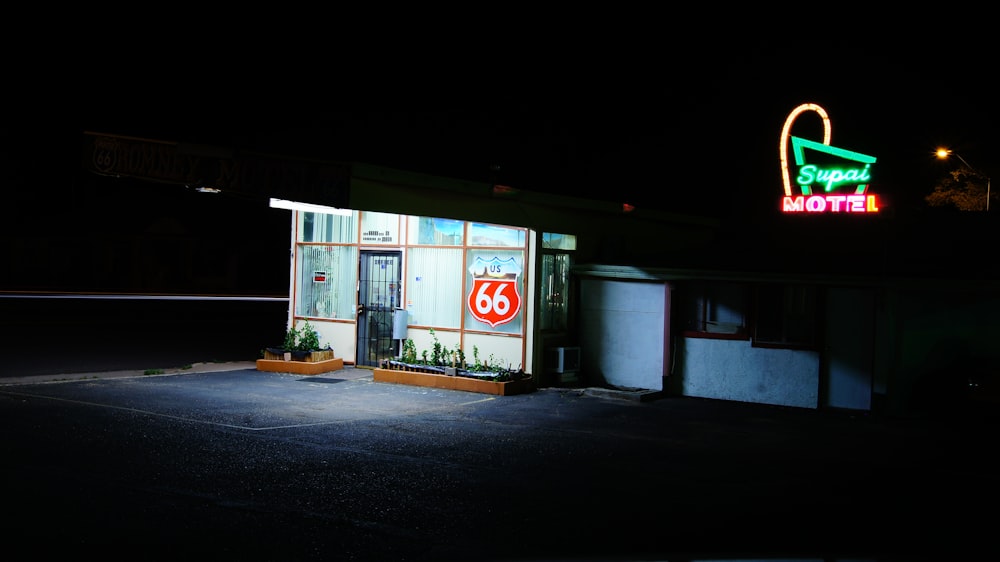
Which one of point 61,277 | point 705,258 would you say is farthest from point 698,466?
point 61,277

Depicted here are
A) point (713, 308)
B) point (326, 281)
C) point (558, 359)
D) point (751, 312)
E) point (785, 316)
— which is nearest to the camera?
point (785, 316)

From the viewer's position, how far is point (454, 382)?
1461 cm

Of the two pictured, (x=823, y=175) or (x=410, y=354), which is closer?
(x=410, y=354)

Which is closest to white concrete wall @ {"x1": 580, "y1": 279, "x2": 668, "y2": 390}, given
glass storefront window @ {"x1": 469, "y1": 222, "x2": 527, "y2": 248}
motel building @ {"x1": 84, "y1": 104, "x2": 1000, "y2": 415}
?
motel building @ {"x1": 84, "y1": 104, "x2": 1000, "y2": 415}

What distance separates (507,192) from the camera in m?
14.2

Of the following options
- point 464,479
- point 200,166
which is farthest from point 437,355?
point 464,479

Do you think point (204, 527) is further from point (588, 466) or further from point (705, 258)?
point (705, 258)

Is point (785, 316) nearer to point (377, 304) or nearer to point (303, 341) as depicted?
point (377, 304)

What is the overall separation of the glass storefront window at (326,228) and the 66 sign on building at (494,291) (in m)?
3.02

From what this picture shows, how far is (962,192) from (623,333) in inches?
1177

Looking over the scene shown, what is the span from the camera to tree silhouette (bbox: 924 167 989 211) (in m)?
37.4

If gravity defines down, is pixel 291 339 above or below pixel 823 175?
below

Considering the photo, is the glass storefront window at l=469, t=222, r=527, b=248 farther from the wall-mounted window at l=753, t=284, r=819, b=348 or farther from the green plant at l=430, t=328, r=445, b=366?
the wall-mounted window at l=753, t=284, r=819, b=348

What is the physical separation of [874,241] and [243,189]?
12850 mm
